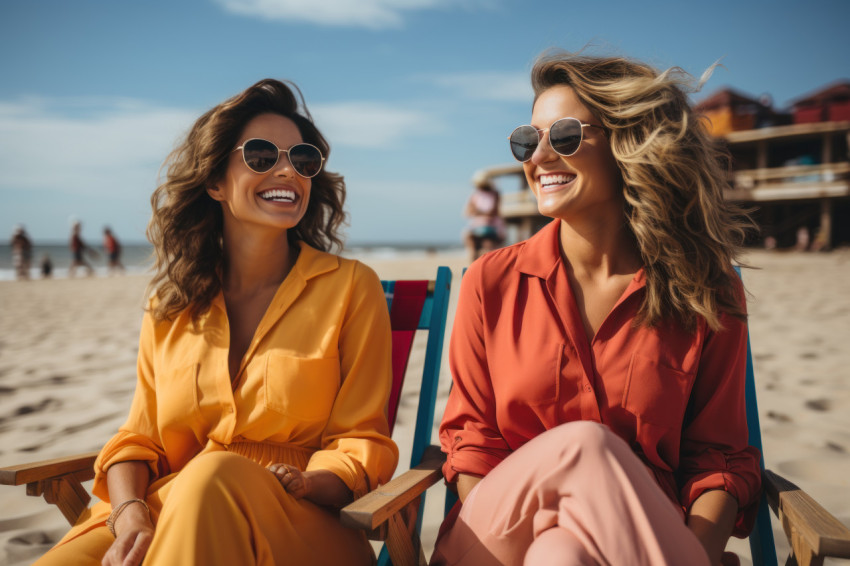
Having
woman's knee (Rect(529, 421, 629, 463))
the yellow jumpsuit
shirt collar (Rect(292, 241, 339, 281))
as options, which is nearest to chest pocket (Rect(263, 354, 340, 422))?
the yellow jumpsuit

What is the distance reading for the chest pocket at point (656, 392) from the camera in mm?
1742

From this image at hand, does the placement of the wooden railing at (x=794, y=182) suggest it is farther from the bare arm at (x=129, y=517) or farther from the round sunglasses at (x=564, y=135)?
the bare arm at (x=129, y=517)

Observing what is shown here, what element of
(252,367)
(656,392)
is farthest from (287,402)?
(656,392)

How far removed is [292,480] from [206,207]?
4.08ft

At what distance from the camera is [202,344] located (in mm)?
2086

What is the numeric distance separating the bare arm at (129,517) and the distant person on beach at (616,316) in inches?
30.6

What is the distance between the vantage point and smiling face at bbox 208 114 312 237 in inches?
85.7

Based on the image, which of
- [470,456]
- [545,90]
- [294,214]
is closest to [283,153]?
[294,214]

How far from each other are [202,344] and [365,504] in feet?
2.99

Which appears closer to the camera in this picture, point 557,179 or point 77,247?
point 557,179

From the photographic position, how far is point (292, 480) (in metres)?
1.68

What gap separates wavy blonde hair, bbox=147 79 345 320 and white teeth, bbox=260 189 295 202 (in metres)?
0.22

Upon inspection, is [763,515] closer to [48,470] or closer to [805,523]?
[805,523]

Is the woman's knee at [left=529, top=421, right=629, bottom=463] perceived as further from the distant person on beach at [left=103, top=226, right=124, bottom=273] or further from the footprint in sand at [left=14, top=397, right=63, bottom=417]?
the distant person on beach at [left=103, top=226, right=124, bottom=273]
